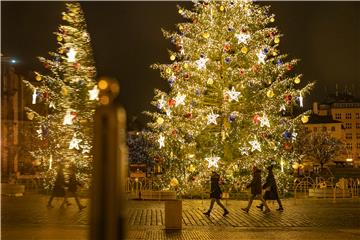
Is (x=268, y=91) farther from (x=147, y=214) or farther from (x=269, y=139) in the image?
(x=147, y=214)

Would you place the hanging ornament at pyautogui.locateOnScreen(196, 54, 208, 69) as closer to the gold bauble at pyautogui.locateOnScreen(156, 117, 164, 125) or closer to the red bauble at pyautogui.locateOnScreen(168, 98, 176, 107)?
the red bauble at pyautogui.locateOnScreen(168, 98, 176, 107)

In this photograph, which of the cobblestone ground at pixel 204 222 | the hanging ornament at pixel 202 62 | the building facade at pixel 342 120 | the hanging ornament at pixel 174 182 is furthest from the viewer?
the building facade at pixel 342 120

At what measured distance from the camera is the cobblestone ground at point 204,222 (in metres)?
16.1

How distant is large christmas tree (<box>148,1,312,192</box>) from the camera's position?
29.4 meters

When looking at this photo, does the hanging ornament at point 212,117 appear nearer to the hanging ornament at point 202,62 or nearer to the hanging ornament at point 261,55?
the hanging ornament at point 202,62

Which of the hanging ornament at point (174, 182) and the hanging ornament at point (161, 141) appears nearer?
the hanging ornament at point (174, 182)

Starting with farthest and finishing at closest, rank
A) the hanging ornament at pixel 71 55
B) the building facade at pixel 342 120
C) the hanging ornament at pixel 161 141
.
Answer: the building facade at pixel 342 120 → the hanging ornament at pixel 161 141 → the hanging ornament at pixel 71 55

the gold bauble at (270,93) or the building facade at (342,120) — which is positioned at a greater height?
the building facade at (342,120)

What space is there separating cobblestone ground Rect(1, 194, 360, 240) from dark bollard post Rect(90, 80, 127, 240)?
1080 centimetres

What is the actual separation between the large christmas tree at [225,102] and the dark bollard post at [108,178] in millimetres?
24459

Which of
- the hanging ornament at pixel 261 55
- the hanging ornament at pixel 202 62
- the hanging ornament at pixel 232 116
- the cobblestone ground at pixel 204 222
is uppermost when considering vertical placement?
the hanging ornament at pixel 261 55

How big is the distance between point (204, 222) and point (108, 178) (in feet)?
51.9

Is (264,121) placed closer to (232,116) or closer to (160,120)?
(232,116)

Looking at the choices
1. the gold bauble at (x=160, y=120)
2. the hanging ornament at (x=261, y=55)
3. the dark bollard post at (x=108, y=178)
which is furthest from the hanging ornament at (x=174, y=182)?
the dark bollard post at (x=108, y=178)
